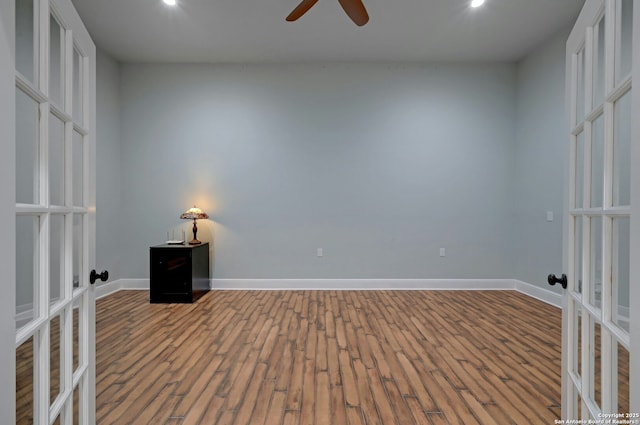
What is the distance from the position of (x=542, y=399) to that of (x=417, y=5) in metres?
3.51

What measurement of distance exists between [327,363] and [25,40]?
7.47 ft

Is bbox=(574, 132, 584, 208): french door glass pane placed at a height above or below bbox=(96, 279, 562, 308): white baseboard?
above

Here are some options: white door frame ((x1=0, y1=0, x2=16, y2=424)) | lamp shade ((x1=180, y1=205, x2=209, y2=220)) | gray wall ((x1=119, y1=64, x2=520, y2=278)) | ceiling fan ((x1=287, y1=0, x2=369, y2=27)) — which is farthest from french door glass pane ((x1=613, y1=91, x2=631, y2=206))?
lamp shade ((x1=180, y1=205, x2=209, y2=220))

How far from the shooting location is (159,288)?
159 inches

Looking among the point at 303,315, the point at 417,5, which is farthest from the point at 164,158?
the point at 417,5

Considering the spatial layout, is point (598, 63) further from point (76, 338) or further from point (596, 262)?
point (76, 338)

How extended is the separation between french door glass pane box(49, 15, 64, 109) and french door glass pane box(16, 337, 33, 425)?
701mm

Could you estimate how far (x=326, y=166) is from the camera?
4.79 meters

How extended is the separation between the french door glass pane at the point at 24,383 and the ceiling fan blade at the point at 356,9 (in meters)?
2.63

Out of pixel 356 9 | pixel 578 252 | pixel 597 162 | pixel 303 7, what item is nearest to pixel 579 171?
pixel 597 162

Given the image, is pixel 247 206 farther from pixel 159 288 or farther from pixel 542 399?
pixel 542 399

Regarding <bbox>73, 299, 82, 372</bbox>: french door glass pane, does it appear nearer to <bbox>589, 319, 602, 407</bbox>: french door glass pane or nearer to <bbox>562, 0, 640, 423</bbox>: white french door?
<bbox>562, 0, 640, 423</bbox>: white french door

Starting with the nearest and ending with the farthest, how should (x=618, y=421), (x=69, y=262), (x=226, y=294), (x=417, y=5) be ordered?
(x=618, y=421)
(x=69, y=262)
(x=417, y=5)
(x=226, y=294)

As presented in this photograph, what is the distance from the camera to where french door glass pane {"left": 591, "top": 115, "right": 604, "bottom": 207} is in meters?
1.03
